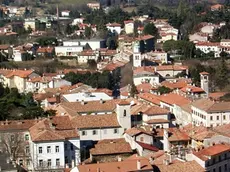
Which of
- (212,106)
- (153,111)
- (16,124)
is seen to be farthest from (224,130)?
(16,124)

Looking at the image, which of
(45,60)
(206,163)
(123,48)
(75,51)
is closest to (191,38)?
(123,48)

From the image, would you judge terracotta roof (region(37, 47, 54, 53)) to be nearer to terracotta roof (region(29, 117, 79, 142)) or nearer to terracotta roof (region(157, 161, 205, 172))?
terracotta roof (region(29, 117, 79, 142))

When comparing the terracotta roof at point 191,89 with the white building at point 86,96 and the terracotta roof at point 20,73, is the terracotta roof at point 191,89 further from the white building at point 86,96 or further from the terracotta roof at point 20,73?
the terracotta roof at point 20,73

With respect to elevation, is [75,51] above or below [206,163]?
below

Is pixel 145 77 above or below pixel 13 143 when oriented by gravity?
below

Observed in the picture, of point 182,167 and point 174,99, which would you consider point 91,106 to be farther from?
point 182,167

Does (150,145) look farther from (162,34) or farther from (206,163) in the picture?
(162,34)
